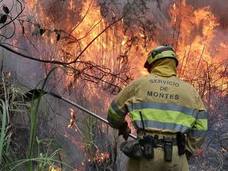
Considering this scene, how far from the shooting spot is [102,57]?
10758mm

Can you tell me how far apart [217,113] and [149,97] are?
773cm

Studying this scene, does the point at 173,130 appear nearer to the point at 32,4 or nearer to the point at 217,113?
the point at 32,4

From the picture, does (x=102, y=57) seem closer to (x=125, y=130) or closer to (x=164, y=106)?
(x=125, y=130)

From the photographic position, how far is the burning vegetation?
8.53m

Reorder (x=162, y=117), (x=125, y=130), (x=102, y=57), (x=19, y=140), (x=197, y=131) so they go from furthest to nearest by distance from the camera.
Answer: (x=102, y=57) → (x=19, y=140) → (x=125, y=130) → (x=197, y=131) → (x=162, y=117)

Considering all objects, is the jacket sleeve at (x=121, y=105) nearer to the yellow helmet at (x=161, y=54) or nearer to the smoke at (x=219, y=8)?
the yellow helmet at (x=161, y=54)

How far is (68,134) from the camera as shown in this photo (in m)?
9.16

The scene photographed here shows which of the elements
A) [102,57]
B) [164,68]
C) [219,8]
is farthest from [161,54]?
[219,8]

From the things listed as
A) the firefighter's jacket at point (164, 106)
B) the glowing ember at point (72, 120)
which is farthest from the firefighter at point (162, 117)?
the glowing ember at point (72, 120)

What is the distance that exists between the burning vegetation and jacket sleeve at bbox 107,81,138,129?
4.22 ft

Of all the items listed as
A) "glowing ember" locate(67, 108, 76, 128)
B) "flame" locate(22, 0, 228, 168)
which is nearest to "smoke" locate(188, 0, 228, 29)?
"flame" locate(22, 0, 228, 168)

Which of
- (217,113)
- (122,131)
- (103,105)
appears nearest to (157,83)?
(122,131)

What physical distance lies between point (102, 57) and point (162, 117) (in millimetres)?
5890

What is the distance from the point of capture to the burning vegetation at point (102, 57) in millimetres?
8531
